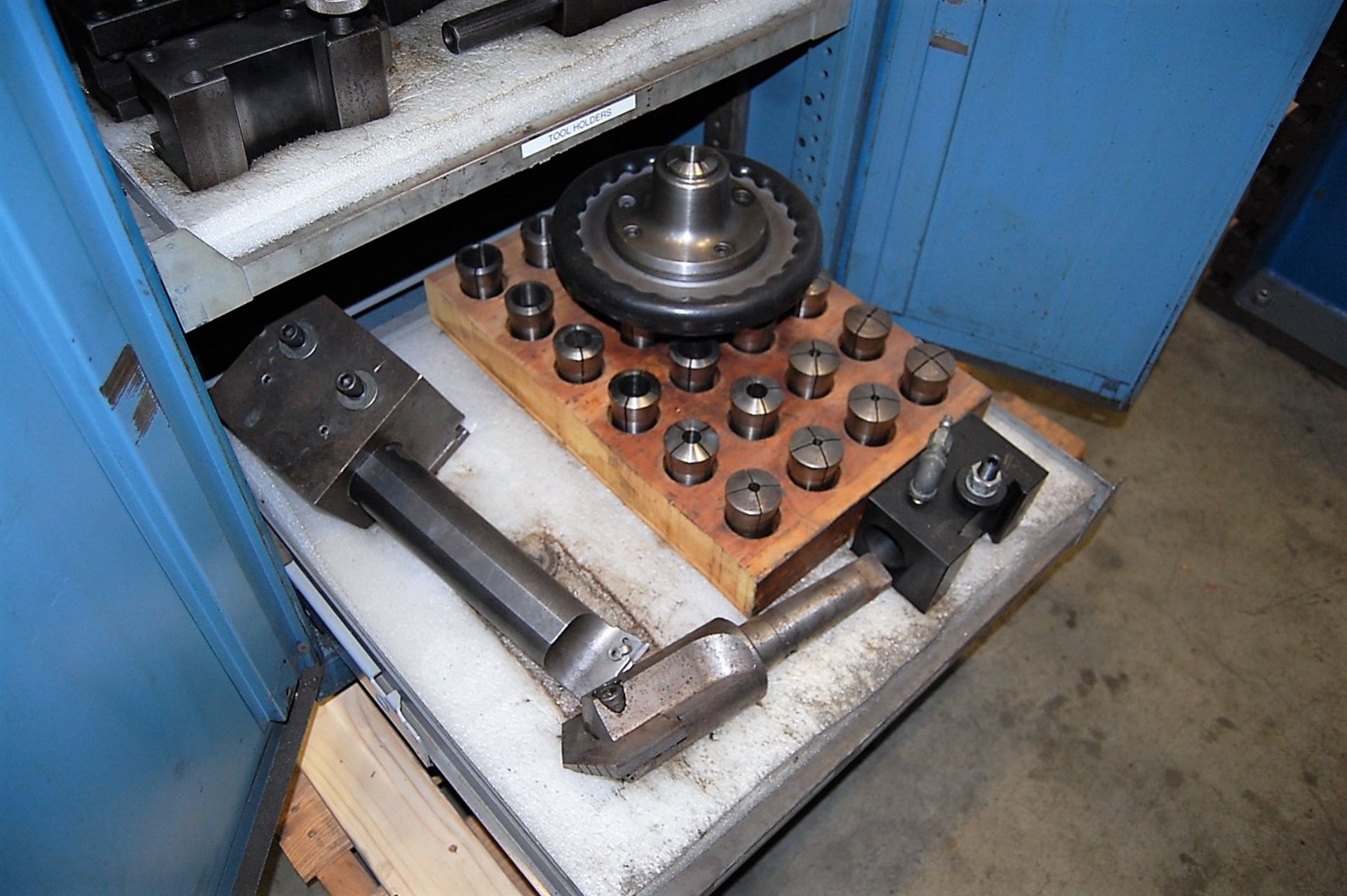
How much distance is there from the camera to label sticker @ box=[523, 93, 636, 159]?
97cm

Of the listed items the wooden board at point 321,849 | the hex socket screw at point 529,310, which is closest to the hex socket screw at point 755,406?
the hex socket screw at point 529,310

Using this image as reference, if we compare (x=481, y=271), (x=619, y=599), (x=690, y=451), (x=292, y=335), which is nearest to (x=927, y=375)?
(x=690, y=451)

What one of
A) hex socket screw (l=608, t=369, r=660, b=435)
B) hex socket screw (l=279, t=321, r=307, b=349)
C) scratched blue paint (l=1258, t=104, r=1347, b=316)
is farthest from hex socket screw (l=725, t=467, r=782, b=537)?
scratched blue paint (l=1258, t=104, r=1347, b=316)

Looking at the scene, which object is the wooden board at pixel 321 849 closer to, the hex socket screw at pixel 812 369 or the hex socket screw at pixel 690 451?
the hex socket screw at pixel 690 451

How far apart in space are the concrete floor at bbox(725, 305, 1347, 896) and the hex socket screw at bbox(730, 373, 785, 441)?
69 cm

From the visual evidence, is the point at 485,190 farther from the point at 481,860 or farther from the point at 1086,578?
the point at 1086,578

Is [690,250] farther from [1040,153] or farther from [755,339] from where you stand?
[1040,153]

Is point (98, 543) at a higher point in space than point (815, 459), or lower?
higher

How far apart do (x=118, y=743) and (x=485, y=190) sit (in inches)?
38.1

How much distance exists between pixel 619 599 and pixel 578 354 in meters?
0.28

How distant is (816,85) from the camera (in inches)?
50.3

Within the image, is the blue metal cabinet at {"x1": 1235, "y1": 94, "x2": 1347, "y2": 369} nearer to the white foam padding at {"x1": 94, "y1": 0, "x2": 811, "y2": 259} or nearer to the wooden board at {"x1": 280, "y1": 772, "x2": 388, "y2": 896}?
the white foam padding at {"x1": 94, "y1": 0, "x2": 811, "y2": 259}

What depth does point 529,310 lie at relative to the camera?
3.86ft

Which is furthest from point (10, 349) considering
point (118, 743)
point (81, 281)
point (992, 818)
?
point (992, 818)
